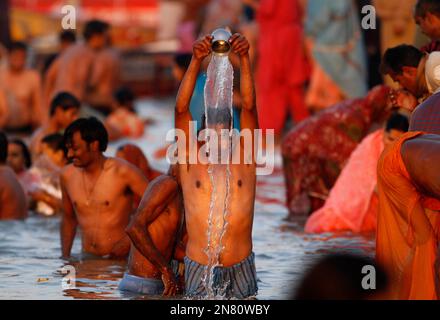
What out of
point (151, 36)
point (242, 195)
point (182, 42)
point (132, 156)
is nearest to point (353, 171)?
point (132, 156)

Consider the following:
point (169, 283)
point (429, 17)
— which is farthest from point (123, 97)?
point (169, 283)

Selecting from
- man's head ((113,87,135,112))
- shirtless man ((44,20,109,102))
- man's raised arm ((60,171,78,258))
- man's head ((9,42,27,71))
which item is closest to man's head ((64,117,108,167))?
man's raised arm ((60,171,78,258))

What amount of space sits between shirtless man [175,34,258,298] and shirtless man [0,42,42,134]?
9861 mm

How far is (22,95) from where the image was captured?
1652 centimetres

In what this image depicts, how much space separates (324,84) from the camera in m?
15.2

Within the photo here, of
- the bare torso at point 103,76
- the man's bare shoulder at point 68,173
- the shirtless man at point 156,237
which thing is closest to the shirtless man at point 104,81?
the bare torso at point 103,76

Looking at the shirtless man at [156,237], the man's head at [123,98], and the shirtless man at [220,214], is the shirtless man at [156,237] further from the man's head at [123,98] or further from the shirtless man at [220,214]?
the man's head at [123,98]

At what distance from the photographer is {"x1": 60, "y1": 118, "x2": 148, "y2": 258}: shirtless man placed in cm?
820

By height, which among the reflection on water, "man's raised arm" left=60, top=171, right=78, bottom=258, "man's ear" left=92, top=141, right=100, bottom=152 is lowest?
the reflection on water

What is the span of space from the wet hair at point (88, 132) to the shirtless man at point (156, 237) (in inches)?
47.1

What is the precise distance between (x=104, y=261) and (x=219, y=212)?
173 cm

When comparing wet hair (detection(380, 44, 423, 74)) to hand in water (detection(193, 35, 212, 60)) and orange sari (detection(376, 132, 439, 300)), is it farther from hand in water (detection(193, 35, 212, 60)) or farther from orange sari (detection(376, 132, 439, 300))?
hand in water (detection(193, 35, 212, 60))

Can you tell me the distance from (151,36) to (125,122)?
50.1 feet
